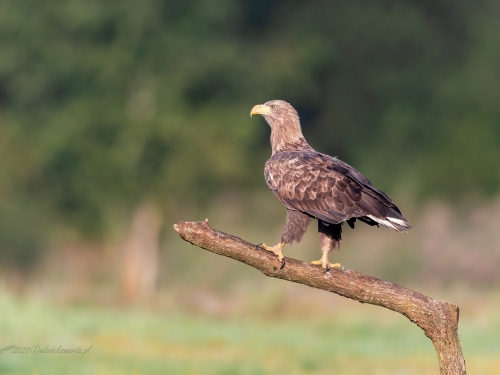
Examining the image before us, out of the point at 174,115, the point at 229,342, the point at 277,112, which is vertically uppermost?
the point at 174,115

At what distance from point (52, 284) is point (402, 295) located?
45.1 ft

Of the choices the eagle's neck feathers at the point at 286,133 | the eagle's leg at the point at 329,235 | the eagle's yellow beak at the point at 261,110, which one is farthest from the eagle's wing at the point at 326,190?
the eagle's yellow beak at the point at 261,110

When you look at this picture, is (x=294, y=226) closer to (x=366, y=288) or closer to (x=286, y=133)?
(x=366, y=288)

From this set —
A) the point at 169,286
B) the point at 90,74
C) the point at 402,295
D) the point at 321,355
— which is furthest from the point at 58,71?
A: the point at 402,295

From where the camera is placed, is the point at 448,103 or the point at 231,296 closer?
the point at 231,296

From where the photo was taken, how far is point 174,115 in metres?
22.5

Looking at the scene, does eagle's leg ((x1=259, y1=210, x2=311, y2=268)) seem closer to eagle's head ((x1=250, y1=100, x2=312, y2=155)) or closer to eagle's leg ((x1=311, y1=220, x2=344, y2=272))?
eagle's leg ((x1=311, y1=220, x2=344, y2=272))

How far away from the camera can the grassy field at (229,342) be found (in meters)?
11.0

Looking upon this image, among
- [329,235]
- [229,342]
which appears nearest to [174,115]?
[229,342]

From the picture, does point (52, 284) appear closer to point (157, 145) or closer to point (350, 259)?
point (157, 145)

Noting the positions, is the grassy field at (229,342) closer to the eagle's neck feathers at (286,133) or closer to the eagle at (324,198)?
the eagle's neck feathers at (286,133)

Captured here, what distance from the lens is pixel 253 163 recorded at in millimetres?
28047

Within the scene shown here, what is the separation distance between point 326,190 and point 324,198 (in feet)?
0.21

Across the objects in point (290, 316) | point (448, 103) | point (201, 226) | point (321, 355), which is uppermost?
point (448, 103)
